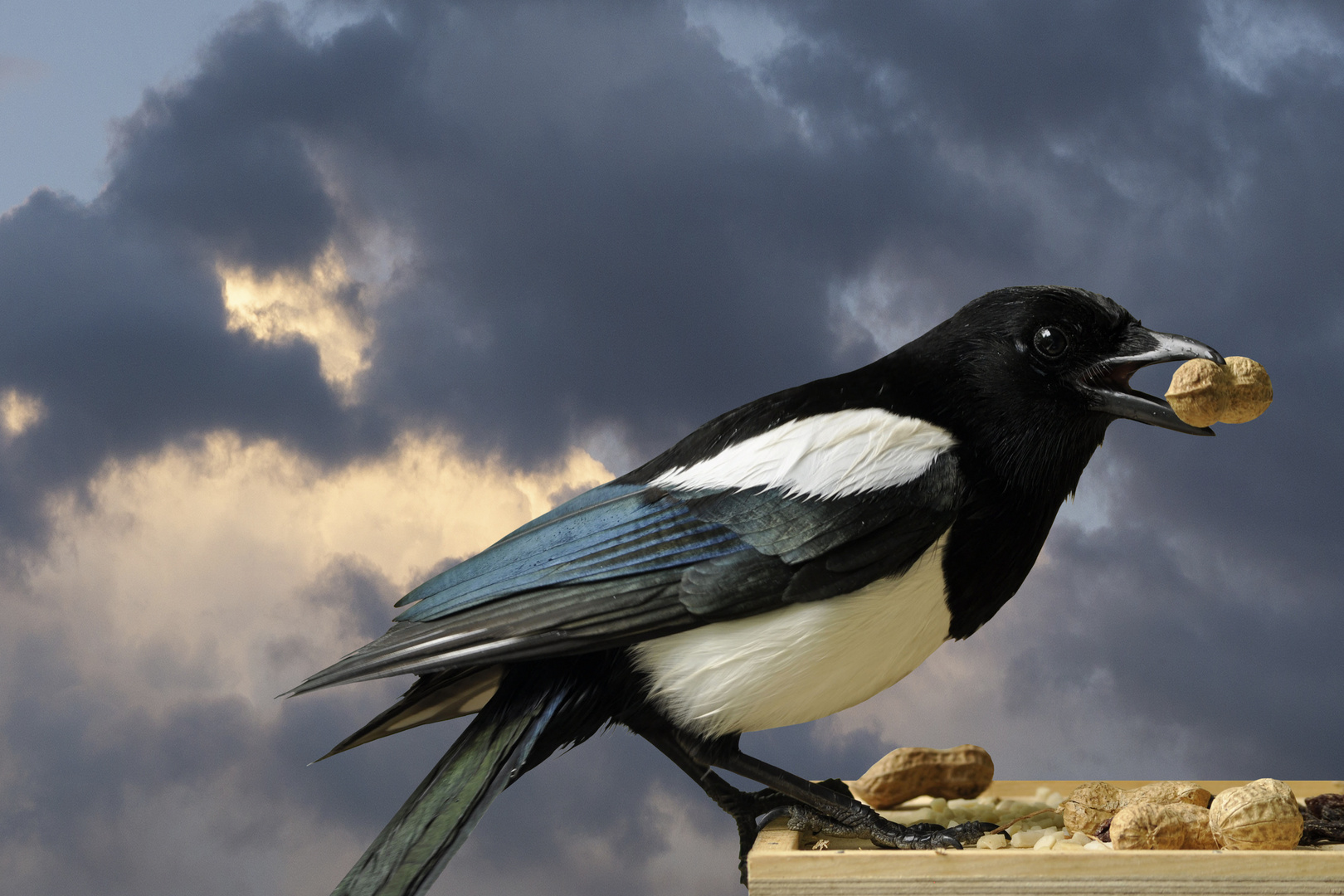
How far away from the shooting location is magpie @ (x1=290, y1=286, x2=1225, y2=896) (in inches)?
69.9

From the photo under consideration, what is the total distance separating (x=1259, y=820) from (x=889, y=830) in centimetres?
55

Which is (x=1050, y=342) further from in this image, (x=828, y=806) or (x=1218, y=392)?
(x=828, y=806)

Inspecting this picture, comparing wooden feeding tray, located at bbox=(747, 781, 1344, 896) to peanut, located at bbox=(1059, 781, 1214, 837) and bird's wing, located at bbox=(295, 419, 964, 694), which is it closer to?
peanut, located at bbox=(1059, 781, 1214, 837)

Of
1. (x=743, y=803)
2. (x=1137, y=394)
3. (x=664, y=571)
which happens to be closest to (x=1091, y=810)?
(x=743, y=803)

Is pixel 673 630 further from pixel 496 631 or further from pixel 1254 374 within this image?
pixel 1254 374

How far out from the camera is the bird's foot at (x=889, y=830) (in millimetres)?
1861

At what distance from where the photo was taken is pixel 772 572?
1.80 meters

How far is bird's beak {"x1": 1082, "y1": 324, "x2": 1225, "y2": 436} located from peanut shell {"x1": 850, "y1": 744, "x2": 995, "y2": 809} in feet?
2.48

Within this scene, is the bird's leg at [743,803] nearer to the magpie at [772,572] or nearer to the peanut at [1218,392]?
the magpie at [772,572]

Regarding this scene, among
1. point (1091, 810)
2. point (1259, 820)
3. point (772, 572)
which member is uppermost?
point (772, 572)

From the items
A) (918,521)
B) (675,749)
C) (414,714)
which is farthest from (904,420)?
(414,714)

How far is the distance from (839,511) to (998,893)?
0.60 m

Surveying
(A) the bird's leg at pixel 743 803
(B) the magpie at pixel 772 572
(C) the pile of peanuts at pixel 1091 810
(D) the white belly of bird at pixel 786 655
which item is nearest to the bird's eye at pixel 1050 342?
(B) the magpie at pixel 772 572

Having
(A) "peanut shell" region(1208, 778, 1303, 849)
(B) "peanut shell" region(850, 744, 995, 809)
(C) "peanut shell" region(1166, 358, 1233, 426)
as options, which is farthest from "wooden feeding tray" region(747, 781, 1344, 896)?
(C) "peanut shell" region(1166, 358, 1233, 426)
